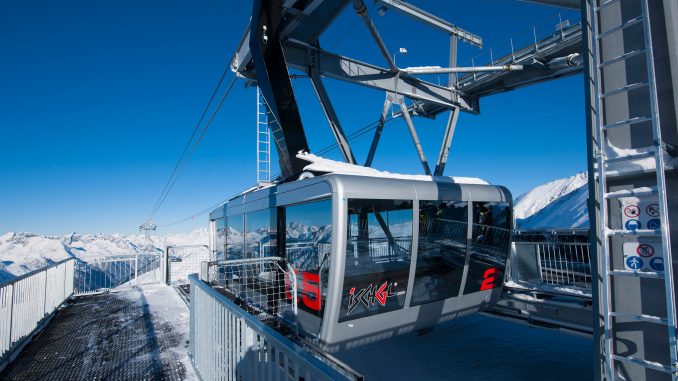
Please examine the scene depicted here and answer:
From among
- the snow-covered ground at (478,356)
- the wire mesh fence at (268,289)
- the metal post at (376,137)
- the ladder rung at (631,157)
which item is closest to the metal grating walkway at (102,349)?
the wire mesh fence at (268,289)

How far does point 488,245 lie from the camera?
6.11 m

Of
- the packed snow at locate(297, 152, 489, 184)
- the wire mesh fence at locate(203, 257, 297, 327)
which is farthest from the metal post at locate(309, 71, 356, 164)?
the wire mesh fence at locate(203, 257, 297, 327)

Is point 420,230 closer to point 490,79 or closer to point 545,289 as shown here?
point 545,289

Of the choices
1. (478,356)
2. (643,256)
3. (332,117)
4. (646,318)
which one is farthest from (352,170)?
(332,117)

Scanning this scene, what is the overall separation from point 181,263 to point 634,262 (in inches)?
508

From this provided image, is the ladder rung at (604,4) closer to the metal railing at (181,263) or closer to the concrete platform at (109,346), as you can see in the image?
the concrete platform at (109,346)

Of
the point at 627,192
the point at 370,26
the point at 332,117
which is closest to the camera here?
the point at 627,192

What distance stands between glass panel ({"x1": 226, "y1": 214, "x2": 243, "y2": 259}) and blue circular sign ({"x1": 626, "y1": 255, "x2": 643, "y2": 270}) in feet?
21.7

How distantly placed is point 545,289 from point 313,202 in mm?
5345

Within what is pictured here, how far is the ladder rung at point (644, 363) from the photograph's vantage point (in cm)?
220

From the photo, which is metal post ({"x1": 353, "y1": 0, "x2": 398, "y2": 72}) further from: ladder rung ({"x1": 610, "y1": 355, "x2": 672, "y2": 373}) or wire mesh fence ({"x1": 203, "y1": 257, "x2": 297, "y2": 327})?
ladder rung ({"x1": 610, "y1": 355, "x2": 672, "y2": 373})

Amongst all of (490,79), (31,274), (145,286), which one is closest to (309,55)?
(490,79)

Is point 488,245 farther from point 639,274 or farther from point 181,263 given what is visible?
point 181,263

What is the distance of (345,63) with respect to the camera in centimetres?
929
